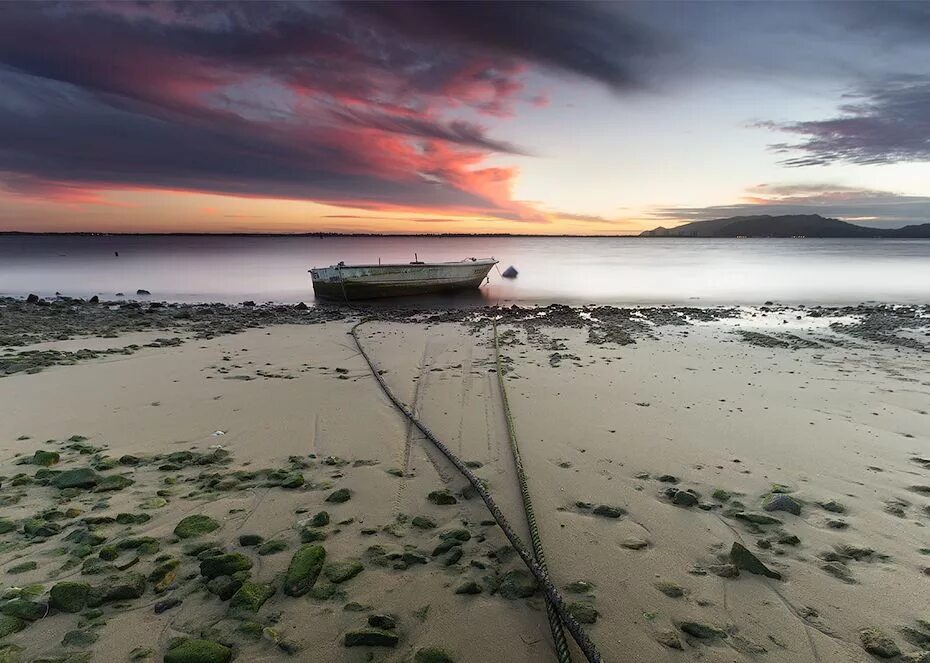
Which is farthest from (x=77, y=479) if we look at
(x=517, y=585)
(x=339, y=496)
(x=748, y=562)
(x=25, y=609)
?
(x=748, y=562)

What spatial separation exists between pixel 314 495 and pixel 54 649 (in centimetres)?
193

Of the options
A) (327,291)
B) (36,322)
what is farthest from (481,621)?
(327,291)

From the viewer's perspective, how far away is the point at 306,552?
339cm

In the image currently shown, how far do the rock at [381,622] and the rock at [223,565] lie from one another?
1004 mm

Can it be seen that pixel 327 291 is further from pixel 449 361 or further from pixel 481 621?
pixel 481 621

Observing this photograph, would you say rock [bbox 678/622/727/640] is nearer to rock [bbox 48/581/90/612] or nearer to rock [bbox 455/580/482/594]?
rock [bbox 455/580/482/594]

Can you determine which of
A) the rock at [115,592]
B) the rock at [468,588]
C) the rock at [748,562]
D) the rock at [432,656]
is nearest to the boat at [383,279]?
the rock at [115,592]

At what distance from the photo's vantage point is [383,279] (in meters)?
21.2

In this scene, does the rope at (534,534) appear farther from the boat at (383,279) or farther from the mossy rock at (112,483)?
the boat at (383,279)

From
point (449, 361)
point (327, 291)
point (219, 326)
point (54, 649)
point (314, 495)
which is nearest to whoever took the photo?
point (54, 649)

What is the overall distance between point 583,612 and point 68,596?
3.03m

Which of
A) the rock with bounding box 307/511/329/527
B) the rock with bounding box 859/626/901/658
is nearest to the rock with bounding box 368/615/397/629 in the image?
the rock with bounding box 307/511/329/527

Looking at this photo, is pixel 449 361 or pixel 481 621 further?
pixel 449 361

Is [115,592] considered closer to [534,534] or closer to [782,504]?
[534,534]
